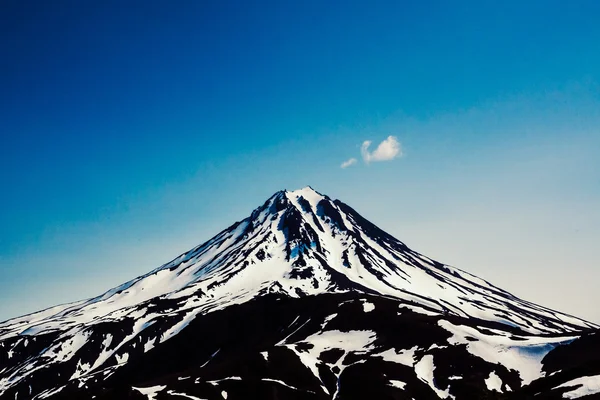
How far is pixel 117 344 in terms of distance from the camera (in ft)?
557

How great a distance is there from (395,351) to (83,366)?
11373 cm

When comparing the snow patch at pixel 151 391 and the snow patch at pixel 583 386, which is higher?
the snow patch at pixel 151 391

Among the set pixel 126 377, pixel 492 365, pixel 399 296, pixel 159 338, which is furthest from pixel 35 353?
pixel 492 365

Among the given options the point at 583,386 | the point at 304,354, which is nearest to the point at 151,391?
the point at 304,354

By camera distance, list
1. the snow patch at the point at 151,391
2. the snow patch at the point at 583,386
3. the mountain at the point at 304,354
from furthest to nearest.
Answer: the snow patch at the point at 151,391 → the mountain at the point at 304,354 → the snow patch at the point at 583,386

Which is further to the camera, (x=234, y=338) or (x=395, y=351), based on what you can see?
(x=234, y=338)

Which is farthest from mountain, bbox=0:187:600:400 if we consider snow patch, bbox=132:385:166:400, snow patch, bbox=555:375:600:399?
snow patch, bbox=132:385:166:400

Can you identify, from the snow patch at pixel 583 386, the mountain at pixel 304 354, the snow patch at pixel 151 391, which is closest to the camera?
the snow patch at pixel 583 386

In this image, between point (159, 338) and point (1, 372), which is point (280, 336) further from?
point (1, 372)

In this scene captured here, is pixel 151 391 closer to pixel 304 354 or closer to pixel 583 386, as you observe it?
pixel 304 354

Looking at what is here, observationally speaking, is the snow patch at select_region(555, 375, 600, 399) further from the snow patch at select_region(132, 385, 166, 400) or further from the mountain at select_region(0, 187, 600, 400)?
the snow patch at select_region(132, 385, 166, 400)

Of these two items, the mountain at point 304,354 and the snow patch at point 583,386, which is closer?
the snow patch at point 583,386

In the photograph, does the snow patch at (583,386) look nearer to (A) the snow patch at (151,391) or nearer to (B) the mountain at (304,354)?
(B) the mountain at (304,354)

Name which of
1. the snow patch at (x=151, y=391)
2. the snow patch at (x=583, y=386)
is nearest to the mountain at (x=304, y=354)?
the snow patch at (x=583, y=386)
